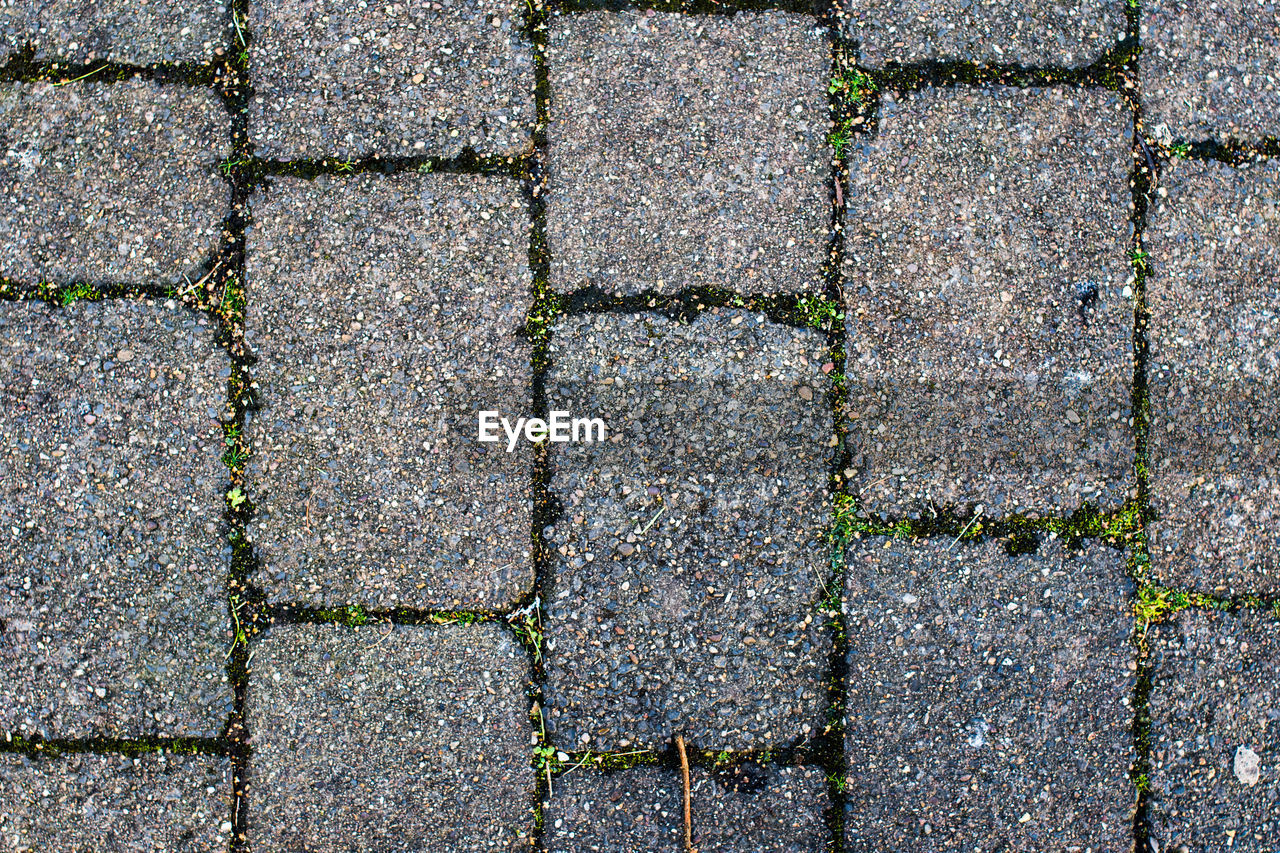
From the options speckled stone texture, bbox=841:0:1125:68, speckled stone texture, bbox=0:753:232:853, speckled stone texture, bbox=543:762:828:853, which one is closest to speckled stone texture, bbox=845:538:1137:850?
speckled stone texture, bbox=543:762:828:853

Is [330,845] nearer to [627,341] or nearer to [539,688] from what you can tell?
[539,688]

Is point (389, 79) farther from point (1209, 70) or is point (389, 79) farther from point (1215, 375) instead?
point (1215, 375)

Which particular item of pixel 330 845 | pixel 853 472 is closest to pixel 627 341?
pixel 853 472

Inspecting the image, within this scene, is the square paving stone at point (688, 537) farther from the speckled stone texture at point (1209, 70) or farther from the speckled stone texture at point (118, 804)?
the speckled stone texture at point (1209, 70)

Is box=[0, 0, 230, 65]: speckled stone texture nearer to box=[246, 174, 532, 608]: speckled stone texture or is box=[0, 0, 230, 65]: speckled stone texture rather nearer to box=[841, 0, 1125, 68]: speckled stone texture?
box=[246, 174, 532, 608]: speckled stone texture

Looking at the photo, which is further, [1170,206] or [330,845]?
[1170,206]

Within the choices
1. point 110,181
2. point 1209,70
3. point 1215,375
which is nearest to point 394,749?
point 110,181

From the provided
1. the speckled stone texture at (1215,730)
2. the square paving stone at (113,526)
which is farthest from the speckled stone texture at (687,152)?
the speckled stone texture at (1215,730)
